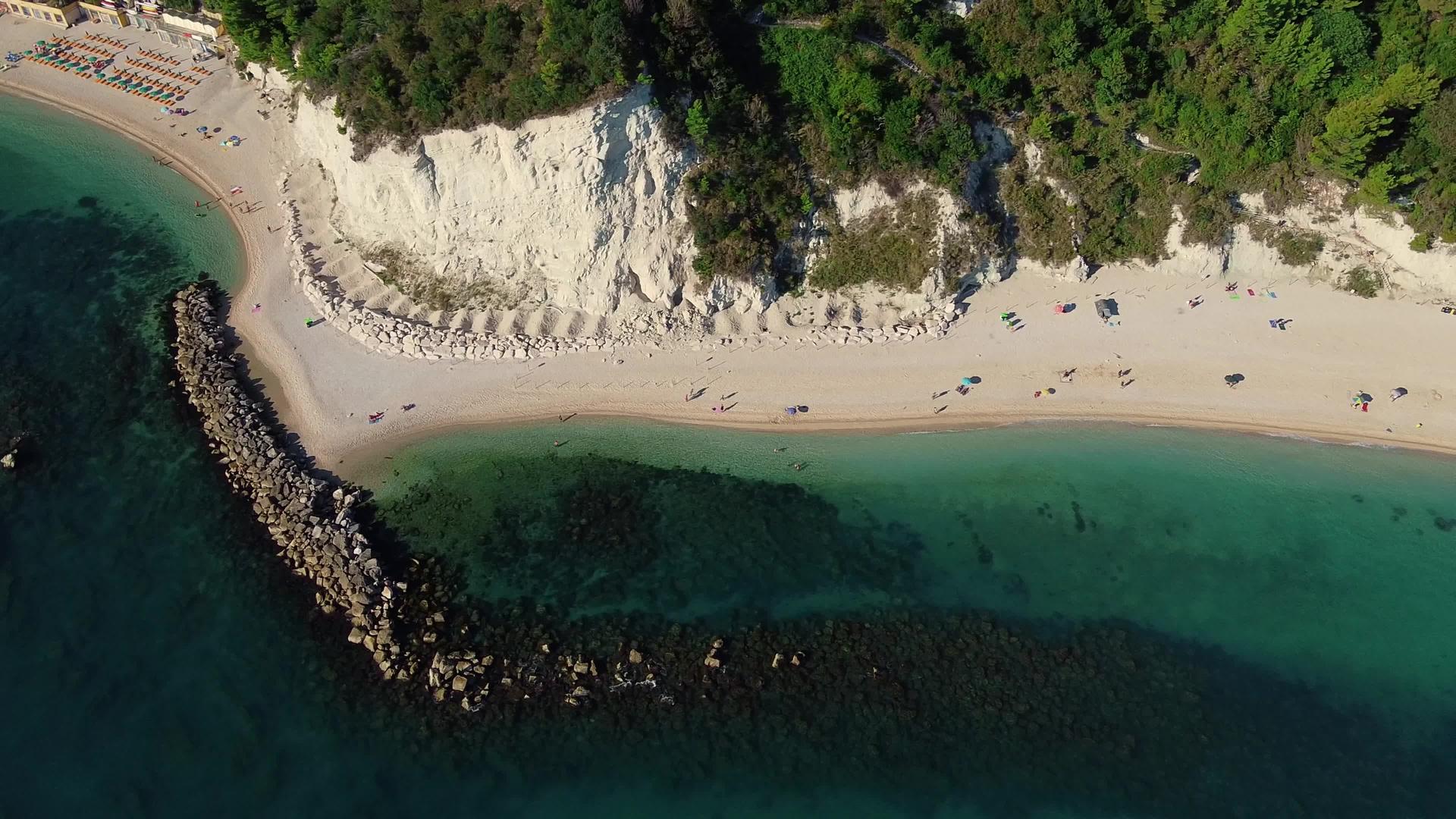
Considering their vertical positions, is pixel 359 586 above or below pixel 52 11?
below

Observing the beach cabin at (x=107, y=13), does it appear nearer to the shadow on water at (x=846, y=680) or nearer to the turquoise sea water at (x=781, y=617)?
the turquoise sea water at (x=781, y=617)

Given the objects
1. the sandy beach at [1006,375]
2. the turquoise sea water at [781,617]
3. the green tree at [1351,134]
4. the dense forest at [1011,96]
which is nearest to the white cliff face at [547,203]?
the dense forest at [1011,96]

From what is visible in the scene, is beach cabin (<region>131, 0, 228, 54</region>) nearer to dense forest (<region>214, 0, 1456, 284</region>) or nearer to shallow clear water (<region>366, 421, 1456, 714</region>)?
dense forest (<region>214, 0, 1456, 284</region>)

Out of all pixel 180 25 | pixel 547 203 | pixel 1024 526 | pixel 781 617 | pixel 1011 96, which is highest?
pixel 180 25

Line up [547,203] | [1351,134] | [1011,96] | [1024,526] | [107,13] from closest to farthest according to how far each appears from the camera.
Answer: [1024,526] → [1351,134] → [547,203] → [1011,96] → [107,13]

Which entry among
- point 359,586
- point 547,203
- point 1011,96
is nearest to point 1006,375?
point 1011,96

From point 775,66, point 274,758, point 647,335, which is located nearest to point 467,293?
point 647,335

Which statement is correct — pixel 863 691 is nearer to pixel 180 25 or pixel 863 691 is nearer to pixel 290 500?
pixel 290 500
